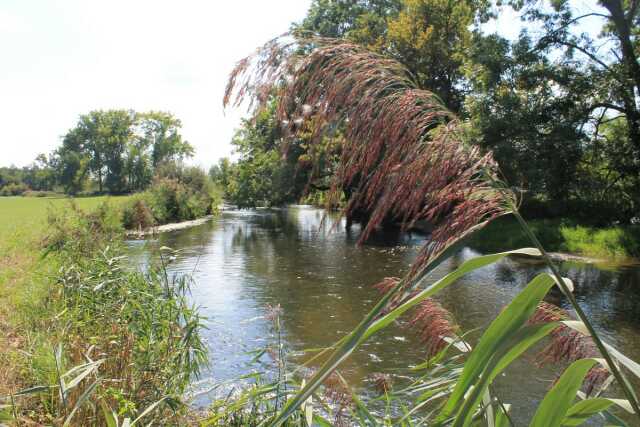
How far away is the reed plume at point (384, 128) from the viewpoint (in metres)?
1.24

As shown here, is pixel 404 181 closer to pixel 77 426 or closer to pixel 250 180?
pixel 77 426

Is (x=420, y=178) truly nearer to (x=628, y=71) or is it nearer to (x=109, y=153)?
(x=628, y=71)

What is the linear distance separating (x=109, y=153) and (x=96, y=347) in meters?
78.0

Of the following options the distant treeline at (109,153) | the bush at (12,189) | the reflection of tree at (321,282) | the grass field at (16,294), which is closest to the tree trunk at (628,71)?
the reflection of tree at (321,282)

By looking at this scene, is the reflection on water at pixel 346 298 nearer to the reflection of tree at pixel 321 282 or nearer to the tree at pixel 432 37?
the reflection of tree at pixel 321 282

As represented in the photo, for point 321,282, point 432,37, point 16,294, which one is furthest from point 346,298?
point 432,37

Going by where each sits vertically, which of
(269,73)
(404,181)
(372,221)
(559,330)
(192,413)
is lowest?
(192,413)

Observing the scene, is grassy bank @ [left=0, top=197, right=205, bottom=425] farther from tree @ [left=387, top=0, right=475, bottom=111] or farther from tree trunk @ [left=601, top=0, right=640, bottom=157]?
tree @ [left=387, top=0, right=475, bottom=111]

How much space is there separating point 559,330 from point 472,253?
16.0 m

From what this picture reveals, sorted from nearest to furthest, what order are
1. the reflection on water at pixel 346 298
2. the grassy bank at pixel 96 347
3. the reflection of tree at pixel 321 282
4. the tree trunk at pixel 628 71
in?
1. the grassy bank at pixel 96 347
2. the reflection on water at pixel 346 298
3. the reflection of tree at pixel 321 282
4. the tree trunk at pixel 628 71

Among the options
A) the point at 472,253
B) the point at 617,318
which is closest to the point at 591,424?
the point at 617,318

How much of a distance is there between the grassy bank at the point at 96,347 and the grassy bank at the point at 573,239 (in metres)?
12.7

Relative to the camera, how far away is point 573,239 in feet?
52.4

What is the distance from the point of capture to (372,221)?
4.23ft
